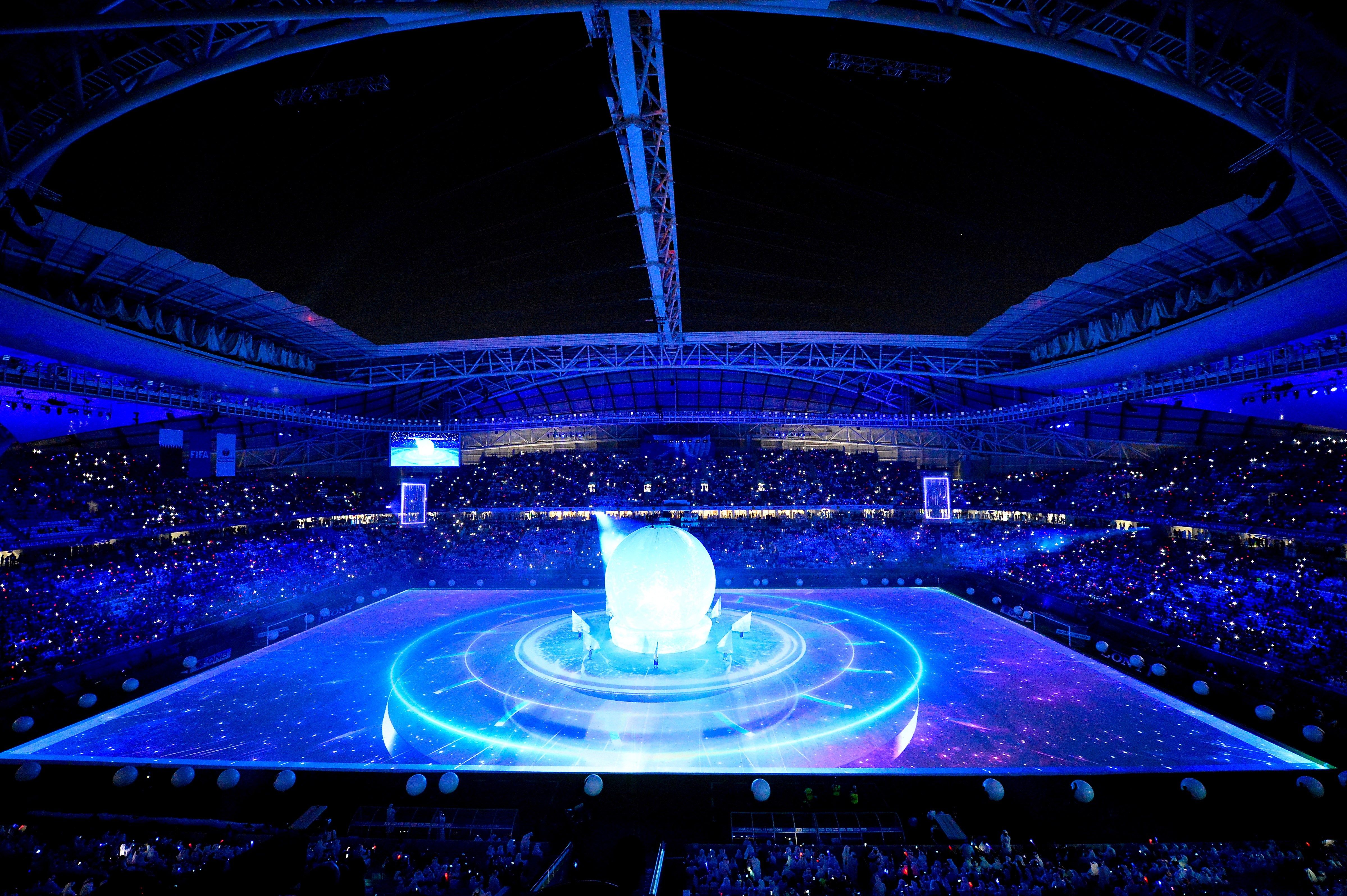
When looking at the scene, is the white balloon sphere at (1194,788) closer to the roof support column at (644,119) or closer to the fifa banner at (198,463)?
the roof support column at (644,119)

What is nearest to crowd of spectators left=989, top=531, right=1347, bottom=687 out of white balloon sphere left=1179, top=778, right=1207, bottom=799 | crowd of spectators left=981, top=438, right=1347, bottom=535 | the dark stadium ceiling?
crowd of spectators left=981, top=438, right=1347, bottom=535

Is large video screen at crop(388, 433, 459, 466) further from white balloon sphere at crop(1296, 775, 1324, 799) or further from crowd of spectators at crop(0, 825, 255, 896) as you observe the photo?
white balloon sphere at crop(1296, 775, 1324, 799)

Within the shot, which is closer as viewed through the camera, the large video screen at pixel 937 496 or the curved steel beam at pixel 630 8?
the curved steel beam at pixel 630 8

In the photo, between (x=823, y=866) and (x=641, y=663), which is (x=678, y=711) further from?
(x=823, y=866)

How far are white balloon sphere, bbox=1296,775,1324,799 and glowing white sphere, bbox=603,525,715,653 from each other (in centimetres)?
1277

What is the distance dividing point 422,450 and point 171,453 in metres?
11.0

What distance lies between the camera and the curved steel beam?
611 centimetres

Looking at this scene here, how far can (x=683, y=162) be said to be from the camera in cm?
1068

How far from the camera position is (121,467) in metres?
31.7

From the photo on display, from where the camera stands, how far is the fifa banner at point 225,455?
2670cm

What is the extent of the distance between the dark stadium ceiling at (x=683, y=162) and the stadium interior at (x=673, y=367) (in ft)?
→ 0.25

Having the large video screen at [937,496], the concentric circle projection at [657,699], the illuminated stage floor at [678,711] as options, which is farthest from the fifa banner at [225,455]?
the large video screen at [937,496]

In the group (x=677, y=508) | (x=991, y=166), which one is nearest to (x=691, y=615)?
(x=991, y=166)

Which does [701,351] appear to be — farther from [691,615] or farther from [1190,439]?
[1190,439]
